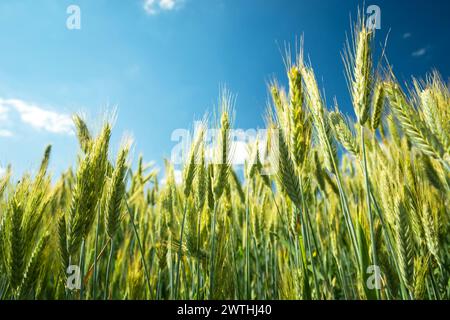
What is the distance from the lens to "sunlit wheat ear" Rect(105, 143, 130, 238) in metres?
1.54

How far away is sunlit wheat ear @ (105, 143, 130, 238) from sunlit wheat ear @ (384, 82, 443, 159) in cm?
138

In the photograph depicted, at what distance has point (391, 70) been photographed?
66.5 inches

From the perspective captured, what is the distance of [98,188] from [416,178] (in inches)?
68.0

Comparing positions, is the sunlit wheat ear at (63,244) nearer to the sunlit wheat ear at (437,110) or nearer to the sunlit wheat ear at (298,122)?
the sunlit wheat ear at (298,122)

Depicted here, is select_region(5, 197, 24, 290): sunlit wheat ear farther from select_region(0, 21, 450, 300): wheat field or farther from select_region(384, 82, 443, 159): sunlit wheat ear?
select_region(384, 82, 443, 159): sunlit wheat ear

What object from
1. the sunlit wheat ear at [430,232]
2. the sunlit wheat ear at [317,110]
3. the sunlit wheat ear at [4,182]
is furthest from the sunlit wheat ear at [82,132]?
the sunlit wheat ear at [430,232]

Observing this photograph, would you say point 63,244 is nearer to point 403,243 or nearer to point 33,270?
point 33,270

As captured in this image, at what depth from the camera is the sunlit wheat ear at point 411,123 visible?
1359mm

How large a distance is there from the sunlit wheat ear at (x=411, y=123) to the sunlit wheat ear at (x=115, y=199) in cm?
138

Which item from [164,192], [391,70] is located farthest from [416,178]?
[164,192]

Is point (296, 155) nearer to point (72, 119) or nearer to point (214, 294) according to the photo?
point (214, 294)

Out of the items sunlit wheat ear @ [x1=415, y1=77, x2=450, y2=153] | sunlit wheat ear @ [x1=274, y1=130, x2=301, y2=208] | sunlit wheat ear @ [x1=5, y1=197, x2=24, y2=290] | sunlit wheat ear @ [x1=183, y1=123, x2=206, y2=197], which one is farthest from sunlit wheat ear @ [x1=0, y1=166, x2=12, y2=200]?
sunlit wheat ear @ [x1=415, y1=77, x2=450, y2=153]

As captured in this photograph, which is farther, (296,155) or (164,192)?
(164,192)
